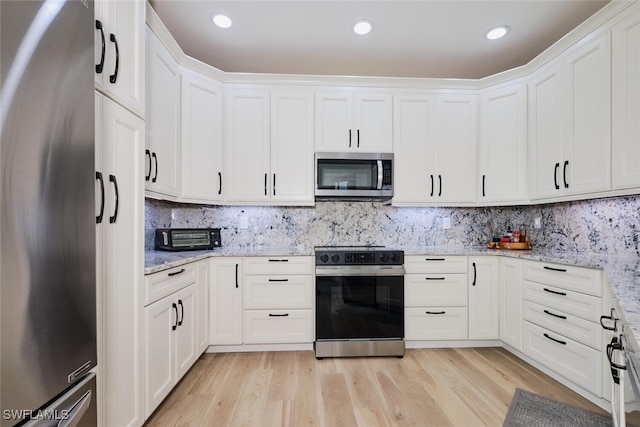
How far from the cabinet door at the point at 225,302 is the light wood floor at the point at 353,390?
0.18m

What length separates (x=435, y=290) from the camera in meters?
2.71

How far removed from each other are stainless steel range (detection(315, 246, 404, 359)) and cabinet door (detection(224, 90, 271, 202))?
0.92m

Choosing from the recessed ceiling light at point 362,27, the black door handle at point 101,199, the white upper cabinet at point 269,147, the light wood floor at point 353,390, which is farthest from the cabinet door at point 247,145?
the black door handle at point 101,199

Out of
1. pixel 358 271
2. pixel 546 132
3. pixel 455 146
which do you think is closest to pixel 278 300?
pixel 358 271

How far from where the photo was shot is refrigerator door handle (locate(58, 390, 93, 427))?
970 mm

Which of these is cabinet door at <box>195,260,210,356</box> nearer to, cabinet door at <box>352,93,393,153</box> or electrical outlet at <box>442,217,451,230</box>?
cabinet door at <box>352,93,393,153</box>

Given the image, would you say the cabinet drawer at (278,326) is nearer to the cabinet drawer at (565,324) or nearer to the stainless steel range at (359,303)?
the stainless steel range at (359,303)

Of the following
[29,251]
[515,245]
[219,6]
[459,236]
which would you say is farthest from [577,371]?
[219,6]

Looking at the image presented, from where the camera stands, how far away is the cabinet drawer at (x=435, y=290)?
2701 mm

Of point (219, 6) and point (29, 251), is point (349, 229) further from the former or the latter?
point (29, 251)

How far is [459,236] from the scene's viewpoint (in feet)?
10.8

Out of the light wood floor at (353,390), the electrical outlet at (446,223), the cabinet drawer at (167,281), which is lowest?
the light wood floor at (353,390)

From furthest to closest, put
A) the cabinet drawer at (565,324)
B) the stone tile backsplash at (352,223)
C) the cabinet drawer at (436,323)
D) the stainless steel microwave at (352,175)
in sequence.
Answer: the stone tile backsplash at (352,223) → the stainless steel microwave at (352,175) → the cabinet drawer at (436,323) → the cabinet drawer at (565,324)

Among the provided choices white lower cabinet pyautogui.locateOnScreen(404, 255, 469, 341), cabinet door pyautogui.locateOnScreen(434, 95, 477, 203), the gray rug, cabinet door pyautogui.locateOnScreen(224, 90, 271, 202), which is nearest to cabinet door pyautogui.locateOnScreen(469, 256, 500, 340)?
white lower cabinet pyautogui.locateOnScreen(404, 255, 469, 341)
